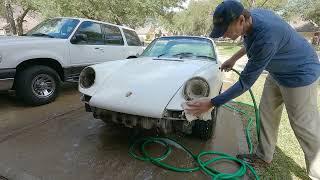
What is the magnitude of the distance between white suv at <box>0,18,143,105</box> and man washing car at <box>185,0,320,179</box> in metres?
3.77

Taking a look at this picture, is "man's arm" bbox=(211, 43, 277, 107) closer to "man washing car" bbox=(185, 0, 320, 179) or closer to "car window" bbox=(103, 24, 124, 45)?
"man washing car" bbox=(185, 0, 320, 179)

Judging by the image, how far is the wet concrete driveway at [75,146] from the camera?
3284 millimetres

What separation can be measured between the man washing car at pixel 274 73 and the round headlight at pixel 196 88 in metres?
0.65

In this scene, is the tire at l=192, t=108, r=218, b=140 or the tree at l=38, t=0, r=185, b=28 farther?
the tree at l=38, t=0, r=185, b=28

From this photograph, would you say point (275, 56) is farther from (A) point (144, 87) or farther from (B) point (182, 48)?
(B) point (182, 48)

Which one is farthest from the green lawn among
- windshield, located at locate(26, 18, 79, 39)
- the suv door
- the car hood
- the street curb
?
windshield, located at locate(26, 18, 79, 39)

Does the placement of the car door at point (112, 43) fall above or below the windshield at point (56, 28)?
below

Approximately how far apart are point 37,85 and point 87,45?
154 cm

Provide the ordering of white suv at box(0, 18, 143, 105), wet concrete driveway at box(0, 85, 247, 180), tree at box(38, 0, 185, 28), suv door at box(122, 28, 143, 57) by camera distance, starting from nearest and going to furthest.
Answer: wet concrete driveway at box(0, 85, 247, 180) < white suv at box(0, 18, 143, 105) < suv door at box(122, 28, 143, 57) < tree at box(38, 0, 185, 28)

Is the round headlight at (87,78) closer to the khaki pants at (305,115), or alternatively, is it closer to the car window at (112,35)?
the khaki pants at (305,115)

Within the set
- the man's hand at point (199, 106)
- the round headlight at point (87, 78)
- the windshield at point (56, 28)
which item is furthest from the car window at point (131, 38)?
the man's hand at point (199, 106)

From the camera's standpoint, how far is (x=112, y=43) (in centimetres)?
739

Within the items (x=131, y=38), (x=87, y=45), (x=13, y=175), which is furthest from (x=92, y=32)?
(x=13, y=175)

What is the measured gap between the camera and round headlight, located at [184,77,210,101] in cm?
344
